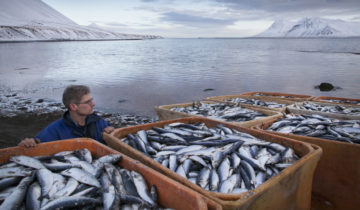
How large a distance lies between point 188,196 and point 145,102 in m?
10.3

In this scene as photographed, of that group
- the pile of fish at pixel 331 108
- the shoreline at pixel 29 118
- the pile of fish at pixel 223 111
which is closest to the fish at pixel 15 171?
the pile of fish at pixel 223 111

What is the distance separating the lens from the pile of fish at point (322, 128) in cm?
356

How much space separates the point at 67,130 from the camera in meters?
3.56

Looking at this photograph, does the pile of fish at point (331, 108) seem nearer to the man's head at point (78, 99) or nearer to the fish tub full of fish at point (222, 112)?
the fish tub full of fish at point (222, 112)

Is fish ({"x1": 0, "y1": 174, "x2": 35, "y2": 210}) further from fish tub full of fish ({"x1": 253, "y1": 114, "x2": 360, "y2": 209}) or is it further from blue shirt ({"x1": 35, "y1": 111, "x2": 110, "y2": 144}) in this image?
fish tub full of fish ({"x1": 253, "y1": 114, "x2": 360, "y2": 209})

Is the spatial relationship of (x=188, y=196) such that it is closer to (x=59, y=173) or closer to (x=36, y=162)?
(x=59, y=173)

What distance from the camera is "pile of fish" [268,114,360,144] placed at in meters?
3.56

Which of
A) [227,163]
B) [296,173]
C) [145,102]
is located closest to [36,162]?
[227,163]

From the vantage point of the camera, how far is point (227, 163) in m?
2.60

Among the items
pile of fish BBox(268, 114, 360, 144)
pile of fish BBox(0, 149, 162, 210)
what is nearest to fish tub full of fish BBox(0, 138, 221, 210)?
pile of fish BBox(0, 149, 162, 210)

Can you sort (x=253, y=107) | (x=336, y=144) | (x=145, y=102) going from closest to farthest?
(x=336, y=144) → (x=253, y=107) → (x=145, y=102)

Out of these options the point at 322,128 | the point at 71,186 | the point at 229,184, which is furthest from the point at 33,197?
the point at 322,128

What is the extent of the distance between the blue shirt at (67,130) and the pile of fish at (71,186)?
3.54 feet

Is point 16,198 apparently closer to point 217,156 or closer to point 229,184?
point 229,184
